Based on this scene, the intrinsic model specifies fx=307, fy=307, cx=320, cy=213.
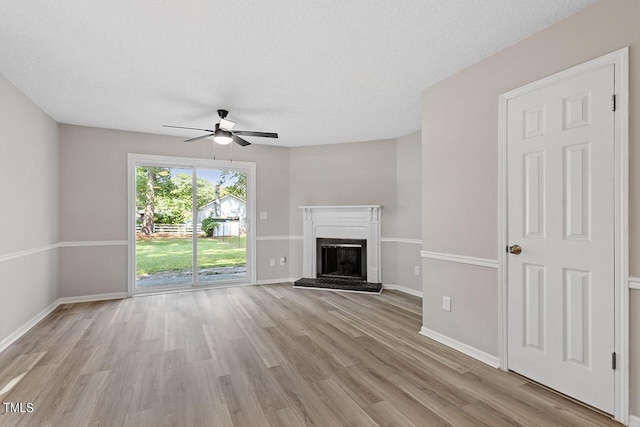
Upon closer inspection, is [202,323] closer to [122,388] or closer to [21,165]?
[122,388]

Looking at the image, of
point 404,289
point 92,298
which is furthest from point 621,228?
point 92,298

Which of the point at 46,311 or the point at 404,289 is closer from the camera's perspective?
the point at 46,311

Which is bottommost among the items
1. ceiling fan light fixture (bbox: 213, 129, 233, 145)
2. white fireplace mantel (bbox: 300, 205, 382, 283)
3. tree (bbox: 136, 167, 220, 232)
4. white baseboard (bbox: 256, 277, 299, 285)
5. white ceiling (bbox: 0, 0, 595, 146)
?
white baseboard (bbox: 256, 277, 299, 285)

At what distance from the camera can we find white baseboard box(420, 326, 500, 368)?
2547mm

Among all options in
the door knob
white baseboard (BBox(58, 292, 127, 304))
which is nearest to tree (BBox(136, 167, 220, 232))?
white baseboard (BBox(58, 292, 127, 304))

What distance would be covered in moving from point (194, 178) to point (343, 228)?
2760mm

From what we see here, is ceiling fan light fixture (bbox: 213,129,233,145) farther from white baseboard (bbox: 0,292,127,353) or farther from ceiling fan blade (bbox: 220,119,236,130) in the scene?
white baseboard (bbox: 0,292,127,353)

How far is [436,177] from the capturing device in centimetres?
313

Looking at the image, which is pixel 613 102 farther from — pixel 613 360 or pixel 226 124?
pixel 226 124

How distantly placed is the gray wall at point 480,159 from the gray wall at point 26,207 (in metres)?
4.18

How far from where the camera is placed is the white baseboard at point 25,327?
9.62ft

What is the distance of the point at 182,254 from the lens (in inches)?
207

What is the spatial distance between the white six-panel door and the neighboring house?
4376 mm

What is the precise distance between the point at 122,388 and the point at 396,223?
14.2 feet
